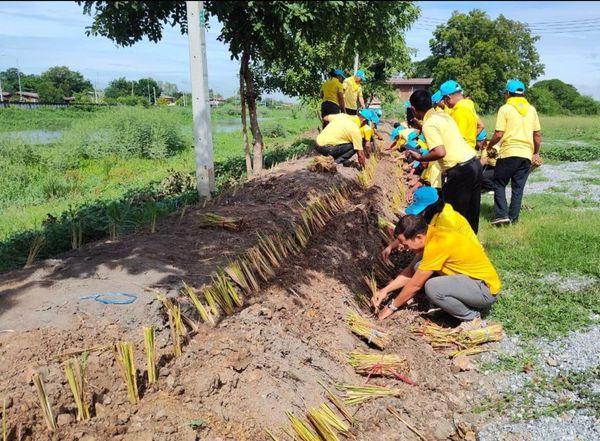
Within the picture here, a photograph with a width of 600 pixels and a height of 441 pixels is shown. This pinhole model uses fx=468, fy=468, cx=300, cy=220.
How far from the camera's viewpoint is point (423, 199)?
12.2ft

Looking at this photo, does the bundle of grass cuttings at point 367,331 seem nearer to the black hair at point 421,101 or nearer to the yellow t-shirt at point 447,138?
the yellow t-shirt at point 447,138

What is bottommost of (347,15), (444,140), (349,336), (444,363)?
(444,363)

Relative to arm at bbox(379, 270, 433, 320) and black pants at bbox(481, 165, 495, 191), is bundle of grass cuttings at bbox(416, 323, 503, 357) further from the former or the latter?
black pants at bbox(481, 165, 495, 191)

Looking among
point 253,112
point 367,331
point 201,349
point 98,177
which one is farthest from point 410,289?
point 98,177

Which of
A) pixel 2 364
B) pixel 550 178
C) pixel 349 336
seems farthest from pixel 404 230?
pixel 550 178

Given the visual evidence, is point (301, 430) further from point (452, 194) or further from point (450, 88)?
point (450, 88)

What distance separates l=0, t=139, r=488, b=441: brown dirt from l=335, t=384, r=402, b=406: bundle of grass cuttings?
0.16 feet

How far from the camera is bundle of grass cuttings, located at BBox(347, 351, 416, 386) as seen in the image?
309 cm

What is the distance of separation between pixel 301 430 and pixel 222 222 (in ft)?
6.93

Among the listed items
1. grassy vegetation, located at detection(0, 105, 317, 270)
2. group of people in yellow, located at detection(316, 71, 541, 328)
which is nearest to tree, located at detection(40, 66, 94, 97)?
grassy vegetation, located at detection(0, 105, 317, 270)

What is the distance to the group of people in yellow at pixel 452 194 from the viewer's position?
369 centimetres

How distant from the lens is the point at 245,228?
4156 millimetres

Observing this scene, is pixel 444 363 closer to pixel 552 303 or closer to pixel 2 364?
pixel 552 303

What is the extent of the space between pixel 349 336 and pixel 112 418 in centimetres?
173
